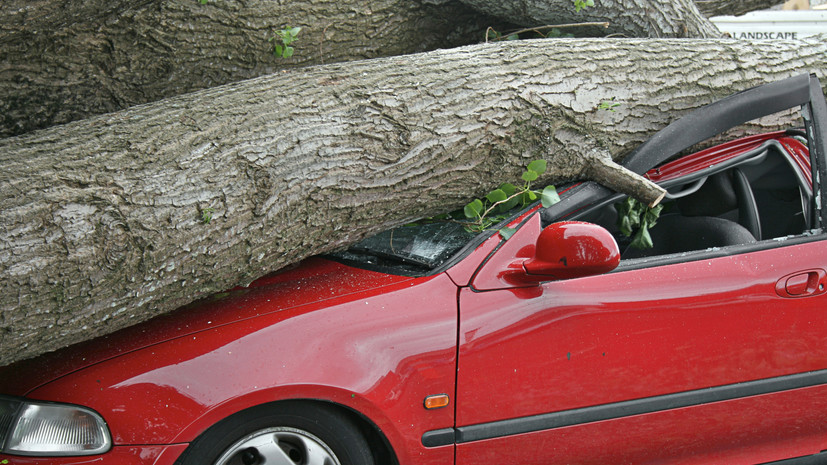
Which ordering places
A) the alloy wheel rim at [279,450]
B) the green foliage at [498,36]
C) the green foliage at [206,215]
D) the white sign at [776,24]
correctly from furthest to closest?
the white sign at [776,24]
the green foliage at [498,36]
the green foliage at [206,215]
the alloy wheel rim at [279,450]

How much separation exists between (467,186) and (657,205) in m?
0.83

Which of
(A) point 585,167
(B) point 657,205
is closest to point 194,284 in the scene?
(A) point 585,167

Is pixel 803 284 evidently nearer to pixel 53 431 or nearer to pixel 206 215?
pixel 206 215

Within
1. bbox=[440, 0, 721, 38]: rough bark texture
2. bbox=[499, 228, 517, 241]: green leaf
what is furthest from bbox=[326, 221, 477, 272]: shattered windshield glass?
bbox=[440, 0, 721, 38]: rough bark texture

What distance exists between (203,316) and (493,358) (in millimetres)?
987

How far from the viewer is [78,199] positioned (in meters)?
2.32

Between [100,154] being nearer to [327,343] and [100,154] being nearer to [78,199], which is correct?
[78,199]

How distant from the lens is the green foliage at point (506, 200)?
2.79 meters

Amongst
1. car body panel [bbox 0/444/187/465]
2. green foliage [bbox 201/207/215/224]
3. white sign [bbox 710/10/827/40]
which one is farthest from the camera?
Result: white sign [bbox 710/10/827/40]

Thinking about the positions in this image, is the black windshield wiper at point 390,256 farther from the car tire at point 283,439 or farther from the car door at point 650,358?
the car tire at point 283,439

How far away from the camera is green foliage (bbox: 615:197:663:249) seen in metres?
3.06

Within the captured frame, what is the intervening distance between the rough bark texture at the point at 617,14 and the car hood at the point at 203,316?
6.73ft

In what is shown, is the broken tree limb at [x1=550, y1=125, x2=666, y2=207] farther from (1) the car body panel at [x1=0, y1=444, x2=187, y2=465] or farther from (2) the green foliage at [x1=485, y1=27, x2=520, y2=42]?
(1) the car body panel at [x1=0, y1=444, x2=187, y2=465]

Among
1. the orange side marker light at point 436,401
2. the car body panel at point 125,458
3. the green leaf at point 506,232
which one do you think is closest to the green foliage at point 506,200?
the green leaf at point 506,232
